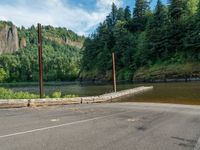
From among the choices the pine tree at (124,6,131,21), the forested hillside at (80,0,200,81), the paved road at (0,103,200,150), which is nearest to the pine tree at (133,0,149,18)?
the forested hillside at (80,0,200,81)

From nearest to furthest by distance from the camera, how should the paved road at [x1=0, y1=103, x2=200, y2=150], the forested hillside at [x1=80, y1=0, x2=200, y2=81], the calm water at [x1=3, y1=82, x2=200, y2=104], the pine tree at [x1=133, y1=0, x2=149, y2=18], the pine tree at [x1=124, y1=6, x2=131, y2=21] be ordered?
the paved road at [x1=0, y1=103, x2=200, y2=150]
the calm water at [x1=3, y1=82, x2=200, y2=104]
the forested hillside at [x1=80, y1=0, x2=200, y2=81]
the pine tree at [x1=133, y1=0, x2=149, y2=18]
the pine tree at [x1=124, y1=6, x2=131, y2=21]

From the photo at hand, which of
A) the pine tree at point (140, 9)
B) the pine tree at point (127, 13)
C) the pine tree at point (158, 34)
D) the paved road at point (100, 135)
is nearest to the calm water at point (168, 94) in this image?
the paved road at point (100, 135)

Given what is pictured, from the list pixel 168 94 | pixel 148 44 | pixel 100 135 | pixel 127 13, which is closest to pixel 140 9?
pixel 127 13

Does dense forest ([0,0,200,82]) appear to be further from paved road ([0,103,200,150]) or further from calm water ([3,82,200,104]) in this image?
paved road ([0,103,200,150])

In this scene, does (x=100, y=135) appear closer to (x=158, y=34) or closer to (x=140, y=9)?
(x=158, y=34)

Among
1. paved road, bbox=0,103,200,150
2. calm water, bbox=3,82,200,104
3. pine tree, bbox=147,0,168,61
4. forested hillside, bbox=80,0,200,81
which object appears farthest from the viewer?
pine tree, bbox=147,0,168,61

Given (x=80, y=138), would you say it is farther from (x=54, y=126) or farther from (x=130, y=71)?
(x=130, y=71)

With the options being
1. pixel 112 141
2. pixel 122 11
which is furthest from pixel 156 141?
pixel 122 11

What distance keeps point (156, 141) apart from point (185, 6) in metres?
95.2

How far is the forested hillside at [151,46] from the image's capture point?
282 ft

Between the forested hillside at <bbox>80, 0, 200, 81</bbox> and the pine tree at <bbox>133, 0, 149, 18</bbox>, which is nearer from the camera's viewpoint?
the forested hillside at <bbox>80, 0, 200, 81</bbox>

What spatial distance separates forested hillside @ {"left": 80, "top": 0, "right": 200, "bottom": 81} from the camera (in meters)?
85.9

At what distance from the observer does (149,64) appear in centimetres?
9525

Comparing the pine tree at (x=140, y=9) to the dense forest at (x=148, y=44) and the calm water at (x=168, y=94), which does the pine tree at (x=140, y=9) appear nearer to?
the dense forest at (x=148, y=44)
